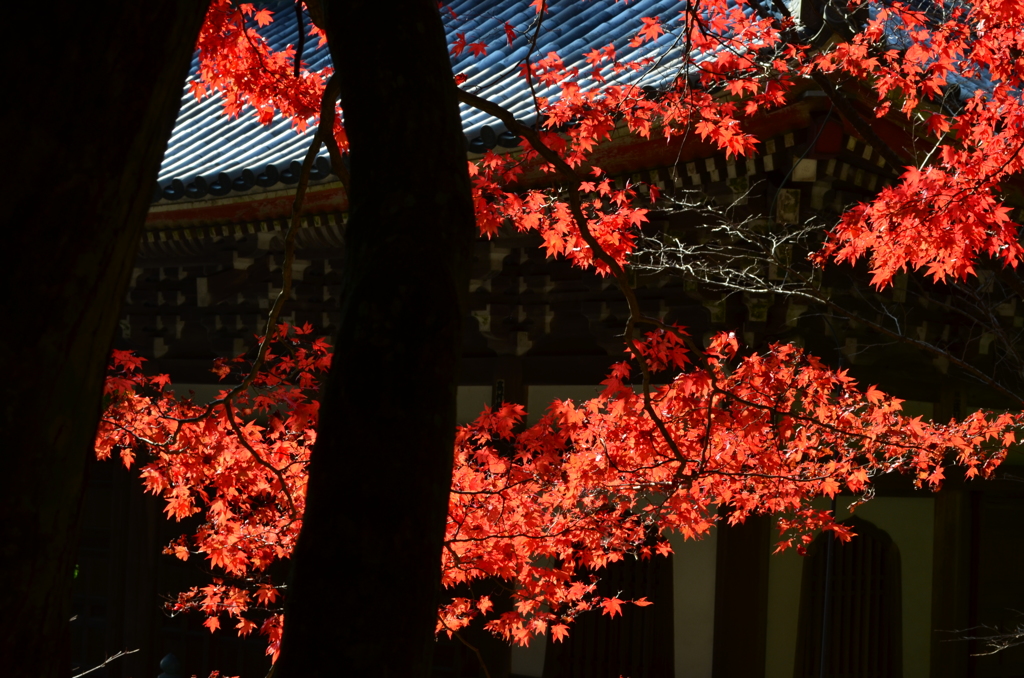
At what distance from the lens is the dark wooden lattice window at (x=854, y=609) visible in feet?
23.2

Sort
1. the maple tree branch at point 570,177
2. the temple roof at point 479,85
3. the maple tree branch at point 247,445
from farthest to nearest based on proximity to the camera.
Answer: the temple roof at point 479,85 < the maple tree branch at point 247,445 < the maple tree branch at point 570,177

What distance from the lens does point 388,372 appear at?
6.68 feet

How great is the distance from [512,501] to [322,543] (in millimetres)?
3792

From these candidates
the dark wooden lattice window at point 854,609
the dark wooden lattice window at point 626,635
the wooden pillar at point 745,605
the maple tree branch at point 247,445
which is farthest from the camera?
the dark wooden lattice window at point 854,609

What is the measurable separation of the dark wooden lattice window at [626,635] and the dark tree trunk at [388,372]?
5.10 metres

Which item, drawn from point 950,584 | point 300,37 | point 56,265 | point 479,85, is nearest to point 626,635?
point 950,584

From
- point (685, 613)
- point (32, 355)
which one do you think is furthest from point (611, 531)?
point (32, 355)

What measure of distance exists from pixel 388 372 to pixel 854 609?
6.53m

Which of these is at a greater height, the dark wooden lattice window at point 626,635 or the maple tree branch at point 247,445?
the maple tree branch at point 247,445

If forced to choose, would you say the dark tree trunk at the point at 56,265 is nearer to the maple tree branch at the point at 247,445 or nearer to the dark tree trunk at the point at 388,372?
the dark tree trunk at the point at 388,372

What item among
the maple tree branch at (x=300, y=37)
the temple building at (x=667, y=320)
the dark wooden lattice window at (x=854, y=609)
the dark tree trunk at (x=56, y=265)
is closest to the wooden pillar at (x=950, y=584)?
the temple building at (x=667, y=320)

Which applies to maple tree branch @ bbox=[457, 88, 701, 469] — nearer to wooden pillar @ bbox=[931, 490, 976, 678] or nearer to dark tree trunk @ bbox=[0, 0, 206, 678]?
dark tree trunk @ bbox=[0, 0, 206, 678]

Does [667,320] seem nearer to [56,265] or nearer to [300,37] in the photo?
[300,37]

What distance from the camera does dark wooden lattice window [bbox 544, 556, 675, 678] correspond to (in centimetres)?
683
